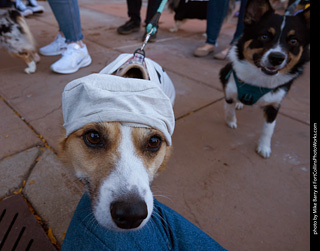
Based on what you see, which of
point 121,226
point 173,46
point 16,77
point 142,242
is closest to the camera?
point 121,226

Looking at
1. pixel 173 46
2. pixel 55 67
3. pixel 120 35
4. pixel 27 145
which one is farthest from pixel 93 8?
pixel 27 145

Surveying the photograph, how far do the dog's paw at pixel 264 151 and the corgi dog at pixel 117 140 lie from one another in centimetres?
158

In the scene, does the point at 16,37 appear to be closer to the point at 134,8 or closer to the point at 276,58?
the point at 134,8

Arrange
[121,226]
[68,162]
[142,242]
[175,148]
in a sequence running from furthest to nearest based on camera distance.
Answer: [175,148] < [68,162] < [142,242] < [121,226]

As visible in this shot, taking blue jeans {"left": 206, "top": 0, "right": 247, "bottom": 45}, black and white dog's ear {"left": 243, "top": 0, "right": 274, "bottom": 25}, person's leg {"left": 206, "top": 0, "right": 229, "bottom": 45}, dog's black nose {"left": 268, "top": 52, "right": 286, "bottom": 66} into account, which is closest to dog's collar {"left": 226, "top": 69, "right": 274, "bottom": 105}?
dog's black nose {"left": 268, "top": 52, "right": 286, "bottom": 66}

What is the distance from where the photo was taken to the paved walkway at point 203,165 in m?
1.76

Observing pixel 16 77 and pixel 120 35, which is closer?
pixel 16 77

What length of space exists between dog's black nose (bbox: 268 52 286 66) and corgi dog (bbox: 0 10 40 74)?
3623 mm

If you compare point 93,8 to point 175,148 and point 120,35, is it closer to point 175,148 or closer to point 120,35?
point 120,35

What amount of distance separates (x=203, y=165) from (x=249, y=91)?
1055 mm

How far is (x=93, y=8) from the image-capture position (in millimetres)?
8883

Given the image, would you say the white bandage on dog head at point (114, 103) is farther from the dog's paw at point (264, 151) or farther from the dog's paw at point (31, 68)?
the dog's paw at point (31, 68)

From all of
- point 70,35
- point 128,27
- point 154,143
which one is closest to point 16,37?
point 70,35

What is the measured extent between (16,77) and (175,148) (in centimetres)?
289
